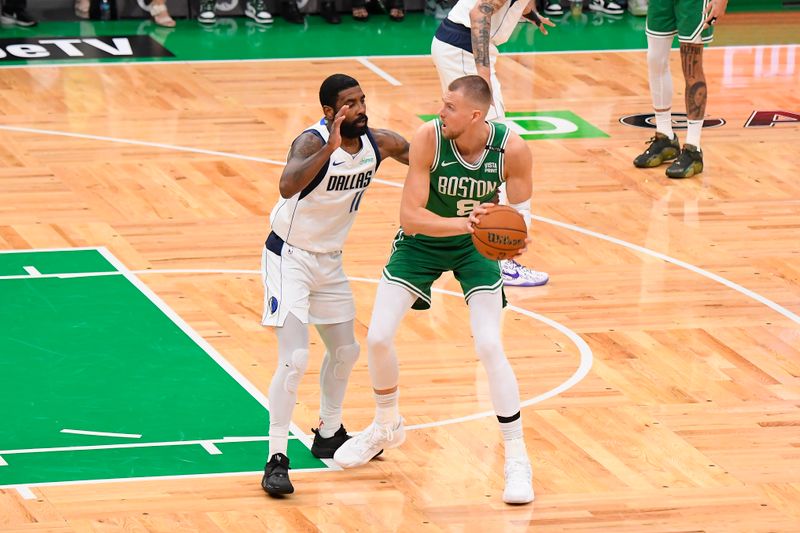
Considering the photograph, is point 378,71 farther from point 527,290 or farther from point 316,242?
point 316,242

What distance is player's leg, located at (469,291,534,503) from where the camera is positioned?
696cm

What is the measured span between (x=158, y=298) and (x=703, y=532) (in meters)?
4.15

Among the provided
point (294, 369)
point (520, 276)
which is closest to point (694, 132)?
point (520, 276)

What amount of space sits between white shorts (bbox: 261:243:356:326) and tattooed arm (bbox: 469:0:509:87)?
3.07 meters

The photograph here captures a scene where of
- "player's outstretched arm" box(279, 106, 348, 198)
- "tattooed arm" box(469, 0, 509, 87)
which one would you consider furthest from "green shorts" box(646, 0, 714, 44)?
"player's outstretched arm" box(279, 106, 348, 198)

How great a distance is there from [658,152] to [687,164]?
348mm

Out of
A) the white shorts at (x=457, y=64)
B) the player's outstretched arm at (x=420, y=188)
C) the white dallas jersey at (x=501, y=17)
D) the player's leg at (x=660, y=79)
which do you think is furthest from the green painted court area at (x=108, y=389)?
the player's leg at (x=660, y=79)

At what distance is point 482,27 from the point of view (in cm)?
1002

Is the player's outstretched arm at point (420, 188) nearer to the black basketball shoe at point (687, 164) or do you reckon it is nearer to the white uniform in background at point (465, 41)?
the white uniform in background at point (465, 41)

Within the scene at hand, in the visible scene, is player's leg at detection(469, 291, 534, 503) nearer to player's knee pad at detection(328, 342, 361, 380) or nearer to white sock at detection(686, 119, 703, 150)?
player's knee pad at detection(328, 342, 361, 380)

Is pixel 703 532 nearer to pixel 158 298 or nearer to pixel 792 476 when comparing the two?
pixel 792 476

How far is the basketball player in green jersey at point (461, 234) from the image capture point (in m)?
6.96

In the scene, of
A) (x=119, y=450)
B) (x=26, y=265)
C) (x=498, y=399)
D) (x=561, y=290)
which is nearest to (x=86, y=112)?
(x=26, y=265)

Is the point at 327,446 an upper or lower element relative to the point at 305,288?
lower
